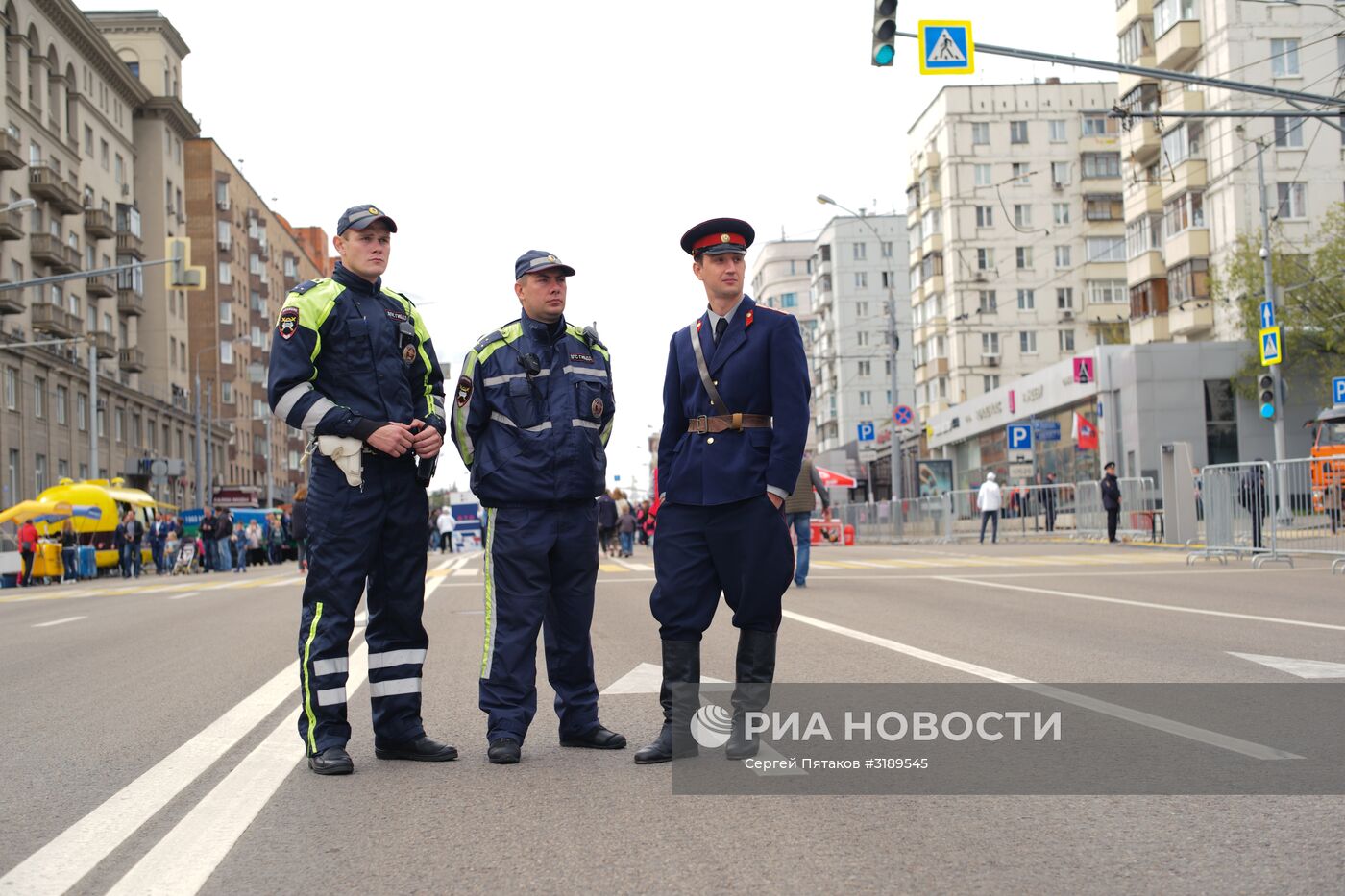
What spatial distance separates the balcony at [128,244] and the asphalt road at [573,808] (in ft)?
206

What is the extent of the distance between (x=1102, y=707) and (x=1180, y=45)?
4740 cm

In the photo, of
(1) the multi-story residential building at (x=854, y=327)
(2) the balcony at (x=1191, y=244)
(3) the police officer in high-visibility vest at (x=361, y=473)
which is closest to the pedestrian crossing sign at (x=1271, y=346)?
(2) the balcony at (x=1191, y=244)

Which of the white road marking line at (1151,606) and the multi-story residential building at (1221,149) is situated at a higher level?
the multi-story residential building at (1221,149)

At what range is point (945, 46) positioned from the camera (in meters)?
16.6

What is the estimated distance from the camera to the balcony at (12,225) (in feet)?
171

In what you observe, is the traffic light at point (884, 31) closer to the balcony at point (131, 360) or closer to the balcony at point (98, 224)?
the balcony at point (98, 224)

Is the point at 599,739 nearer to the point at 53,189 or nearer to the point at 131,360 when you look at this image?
the point at 53,189

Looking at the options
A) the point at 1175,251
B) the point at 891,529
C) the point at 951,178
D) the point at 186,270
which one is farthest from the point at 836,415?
the point at 186,270

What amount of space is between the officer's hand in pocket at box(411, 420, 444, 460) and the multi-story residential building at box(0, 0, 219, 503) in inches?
1844

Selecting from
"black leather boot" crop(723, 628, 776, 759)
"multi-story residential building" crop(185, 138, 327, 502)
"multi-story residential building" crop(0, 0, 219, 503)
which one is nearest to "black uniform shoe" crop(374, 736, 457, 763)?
"black leather boot" crop(723, 628, 776, 759)

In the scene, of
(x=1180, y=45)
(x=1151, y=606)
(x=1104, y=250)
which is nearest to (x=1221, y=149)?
(x=1180, y=45)

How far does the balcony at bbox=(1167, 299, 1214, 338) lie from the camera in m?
49.9

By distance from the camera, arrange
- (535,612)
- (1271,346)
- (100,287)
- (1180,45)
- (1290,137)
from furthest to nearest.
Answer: (100,287) < (1180,45) < (1290,137) < (1271,346) < (535,612)

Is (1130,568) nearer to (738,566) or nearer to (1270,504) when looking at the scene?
(1270,504)
